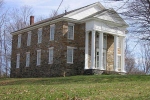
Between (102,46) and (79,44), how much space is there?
119 inches

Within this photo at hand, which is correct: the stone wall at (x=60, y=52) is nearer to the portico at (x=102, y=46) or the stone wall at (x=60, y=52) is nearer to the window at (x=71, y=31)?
the window at (x=71, y=31)

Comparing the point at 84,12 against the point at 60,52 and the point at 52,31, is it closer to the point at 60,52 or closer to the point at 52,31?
the point at 52,31

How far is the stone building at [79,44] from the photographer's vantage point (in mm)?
32438

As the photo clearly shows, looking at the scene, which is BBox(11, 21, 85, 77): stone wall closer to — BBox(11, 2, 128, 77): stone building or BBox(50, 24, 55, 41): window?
BBox(11, 2, 128, 77): stone building

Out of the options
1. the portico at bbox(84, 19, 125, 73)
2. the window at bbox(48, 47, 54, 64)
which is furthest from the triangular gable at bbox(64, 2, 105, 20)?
the window at bbox(48, 47, 54, 64)

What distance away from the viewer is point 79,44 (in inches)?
1340

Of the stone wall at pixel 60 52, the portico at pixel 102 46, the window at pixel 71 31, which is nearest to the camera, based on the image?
the portico at pixel 102 46

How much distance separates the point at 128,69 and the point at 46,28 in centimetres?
3654

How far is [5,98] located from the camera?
10.9 m

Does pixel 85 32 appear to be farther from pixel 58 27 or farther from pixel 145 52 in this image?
pixel 145 52

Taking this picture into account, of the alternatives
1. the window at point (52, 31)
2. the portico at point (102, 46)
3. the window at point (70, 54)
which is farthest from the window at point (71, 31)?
the window at point (52, 31)

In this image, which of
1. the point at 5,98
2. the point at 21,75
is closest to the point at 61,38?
the point at 21,75

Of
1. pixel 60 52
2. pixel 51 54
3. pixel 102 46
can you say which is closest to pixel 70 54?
pixel 60 52

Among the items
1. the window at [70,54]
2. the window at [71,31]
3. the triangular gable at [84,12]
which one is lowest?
the window at [70,54]
